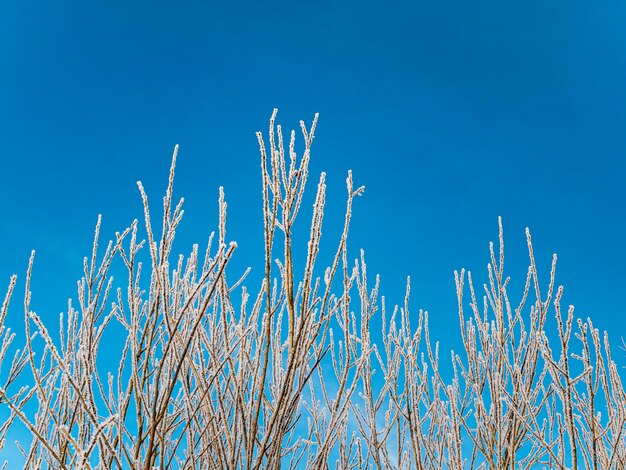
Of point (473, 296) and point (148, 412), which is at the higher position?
point (473, 296)

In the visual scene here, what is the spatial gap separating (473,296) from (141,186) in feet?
6.03

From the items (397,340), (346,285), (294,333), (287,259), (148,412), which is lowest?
(148,412)

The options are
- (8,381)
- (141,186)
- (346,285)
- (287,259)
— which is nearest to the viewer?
(287,259)

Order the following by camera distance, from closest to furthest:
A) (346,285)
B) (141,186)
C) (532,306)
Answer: (141,186)
(346,285)
(532,306)

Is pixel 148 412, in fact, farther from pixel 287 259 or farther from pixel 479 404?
pixel 479 404

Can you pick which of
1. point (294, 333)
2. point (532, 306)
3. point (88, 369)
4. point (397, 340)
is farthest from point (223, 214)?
point (532, 306)

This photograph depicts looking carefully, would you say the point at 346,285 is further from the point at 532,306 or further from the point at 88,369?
the point at 532,306

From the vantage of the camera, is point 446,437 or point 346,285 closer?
point 346,285

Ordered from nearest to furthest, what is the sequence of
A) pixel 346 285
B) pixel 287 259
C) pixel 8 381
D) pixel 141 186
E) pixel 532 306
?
1. pixel 287 259
2. pixel 141 186
3. pixel 346 285
4. pixel 532 306
5. pixel 8 381

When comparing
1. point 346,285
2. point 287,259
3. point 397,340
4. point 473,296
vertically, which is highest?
point 473,296

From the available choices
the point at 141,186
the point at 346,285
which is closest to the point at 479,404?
the point at 346,285

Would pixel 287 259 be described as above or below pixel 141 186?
below

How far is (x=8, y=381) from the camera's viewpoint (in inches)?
110

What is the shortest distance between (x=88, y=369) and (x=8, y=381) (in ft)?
5.47
